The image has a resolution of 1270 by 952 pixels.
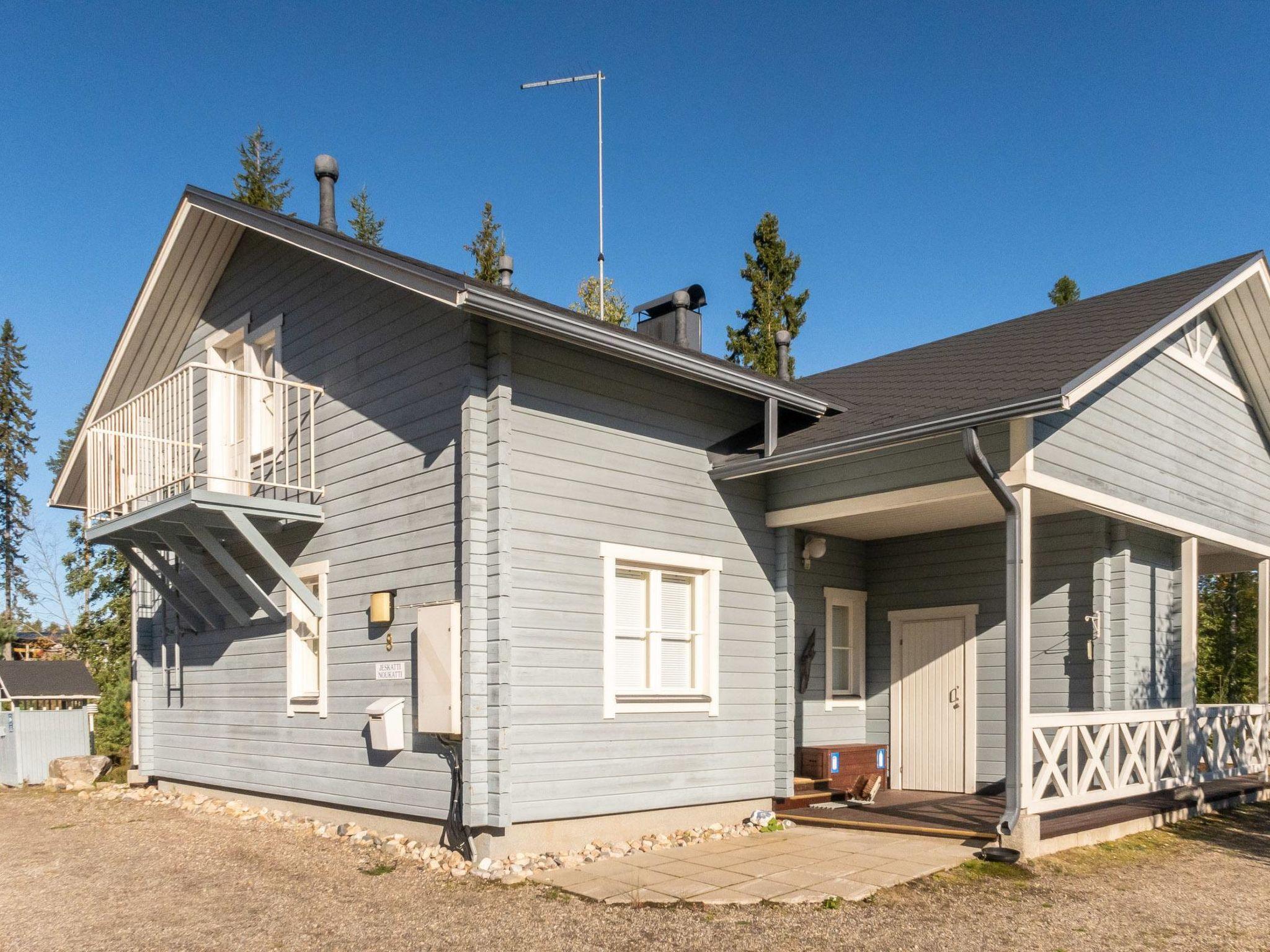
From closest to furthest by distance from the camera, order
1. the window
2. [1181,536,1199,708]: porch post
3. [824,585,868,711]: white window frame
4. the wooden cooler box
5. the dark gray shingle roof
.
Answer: the dark gray shingle roof < the window < [1181,536,1199,708]: porch post < the wooden cooler box < [824,585,868,711]: white window frame

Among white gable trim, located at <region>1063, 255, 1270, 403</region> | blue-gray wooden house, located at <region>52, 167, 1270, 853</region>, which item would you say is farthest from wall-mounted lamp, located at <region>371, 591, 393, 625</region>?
white gable trim, located at <region>1063, 255, 1270, 403</region>

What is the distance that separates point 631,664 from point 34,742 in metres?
9.61

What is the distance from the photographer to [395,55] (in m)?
16.7

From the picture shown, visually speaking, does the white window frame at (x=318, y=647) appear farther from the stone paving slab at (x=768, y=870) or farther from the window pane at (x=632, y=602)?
the stone paving slab at (x=768, y=870)

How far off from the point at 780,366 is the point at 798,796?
5.15 meters

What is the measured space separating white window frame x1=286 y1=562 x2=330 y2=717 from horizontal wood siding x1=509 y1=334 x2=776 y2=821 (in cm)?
244

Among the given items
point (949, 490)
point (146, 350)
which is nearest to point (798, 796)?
point (949, 490)

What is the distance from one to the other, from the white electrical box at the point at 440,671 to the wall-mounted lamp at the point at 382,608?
1.93 feet

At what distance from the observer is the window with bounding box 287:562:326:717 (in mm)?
9289

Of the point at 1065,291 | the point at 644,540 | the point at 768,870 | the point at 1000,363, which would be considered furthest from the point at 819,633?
the point at 1065,291

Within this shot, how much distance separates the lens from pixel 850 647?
11.2 metres

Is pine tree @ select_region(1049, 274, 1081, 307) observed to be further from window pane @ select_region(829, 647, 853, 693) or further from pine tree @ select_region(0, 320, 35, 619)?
pine tree @ select_region(0, 320, 35, 619)

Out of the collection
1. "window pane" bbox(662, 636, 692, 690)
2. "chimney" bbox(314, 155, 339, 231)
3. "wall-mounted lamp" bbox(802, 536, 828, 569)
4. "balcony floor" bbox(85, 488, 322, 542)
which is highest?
"chimney" bbox(314, 155, 339, 231)

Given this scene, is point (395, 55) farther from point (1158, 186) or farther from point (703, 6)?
point (1158, 186)
